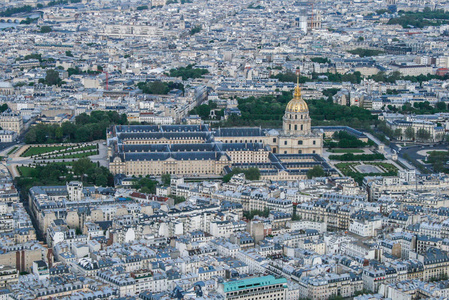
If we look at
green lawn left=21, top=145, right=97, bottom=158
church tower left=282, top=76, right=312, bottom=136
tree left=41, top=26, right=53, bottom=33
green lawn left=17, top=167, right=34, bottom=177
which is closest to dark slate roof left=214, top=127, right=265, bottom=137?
church tower left=282, top=76, right=312, bottom=136

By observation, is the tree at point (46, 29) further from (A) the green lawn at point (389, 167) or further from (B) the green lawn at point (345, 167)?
(A) the green lawn at point (389, 167)

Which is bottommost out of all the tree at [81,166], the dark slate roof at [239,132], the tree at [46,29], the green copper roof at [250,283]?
the green copper roof at [250,283]

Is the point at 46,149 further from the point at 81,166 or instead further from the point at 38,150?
the point at 81,166

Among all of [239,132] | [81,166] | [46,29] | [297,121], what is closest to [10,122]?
[81,166]

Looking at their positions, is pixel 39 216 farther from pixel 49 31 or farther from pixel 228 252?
pixel 49 31

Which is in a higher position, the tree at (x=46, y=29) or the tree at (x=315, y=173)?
the tree at (x=46, y=29)

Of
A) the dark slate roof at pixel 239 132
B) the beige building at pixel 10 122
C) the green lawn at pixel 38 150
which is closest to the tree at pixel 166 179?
the dark slate roof at pixel 239 132
